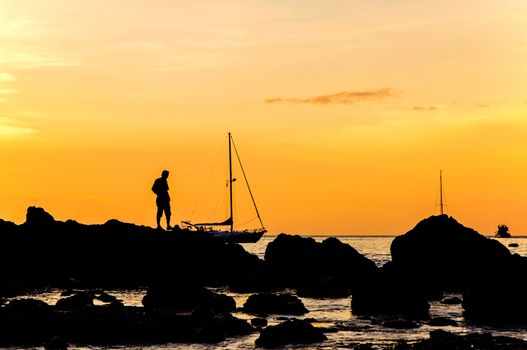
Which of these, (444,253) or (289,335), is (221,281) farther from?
(289,335)

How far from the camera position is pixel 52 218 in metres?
63.2

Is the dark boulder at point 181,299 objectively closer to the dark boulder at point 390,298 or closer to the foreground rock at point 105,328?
the foreground rock at point 105,328

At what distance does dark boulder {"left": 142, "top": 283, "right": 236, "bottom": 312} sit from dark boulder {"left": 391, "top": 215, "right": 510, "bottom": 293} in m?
18.8

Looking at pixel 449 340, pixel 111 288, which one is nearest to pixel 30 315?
pixel 449 340

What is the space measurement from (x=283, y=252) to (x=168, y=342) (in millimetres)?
31813

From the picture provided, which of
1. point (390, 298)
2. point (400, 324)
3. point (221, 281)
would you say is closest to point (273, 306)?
point (390, 298)

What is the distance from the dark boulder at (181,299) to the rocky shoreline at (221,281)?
5 cm

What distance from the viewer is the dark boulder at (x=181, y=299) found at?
39188 millimetres

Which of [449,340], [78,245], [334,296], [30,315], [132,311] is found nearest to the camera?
[449,340]

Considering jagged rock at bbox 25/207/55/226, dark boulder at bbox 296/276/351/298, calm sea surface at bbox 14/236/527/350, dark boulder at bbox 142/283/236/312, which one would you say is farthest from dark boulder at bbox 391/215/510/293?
jagged rock at bbox 25/207/55/226

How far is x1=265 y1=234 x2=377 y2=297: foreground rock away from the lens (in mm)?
58416

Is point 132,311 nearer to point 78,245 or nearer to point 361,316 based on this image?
point 361,316

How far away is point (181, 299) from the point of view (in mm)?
39312

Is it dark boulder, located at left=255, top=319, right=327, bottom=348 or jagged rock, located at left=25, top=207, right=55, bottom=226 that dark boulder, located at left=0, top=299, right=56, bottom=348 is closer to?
dark boulder, located at left=255, top=319, right=327, bottom=348
